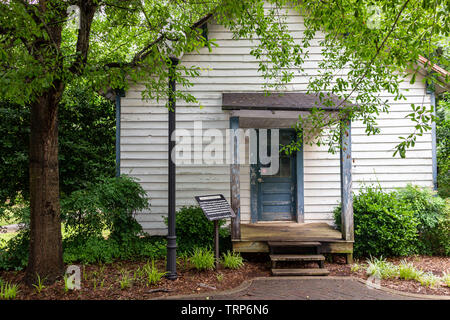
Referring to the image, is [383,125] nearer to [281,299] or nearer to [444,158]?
[444,158]

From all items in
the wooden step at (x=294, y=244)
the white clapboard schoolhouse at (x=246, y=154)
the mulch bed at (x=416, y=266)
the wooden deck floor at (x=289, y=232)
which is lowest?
the mulch bed at (x=416, y=266)

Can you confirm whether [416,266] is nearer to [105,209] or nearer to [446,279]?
[446,279]

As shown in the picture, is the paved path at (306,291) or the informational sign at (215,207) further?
the informational sign at (215,207)

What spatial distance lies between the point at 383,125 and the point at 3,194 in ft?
28.0

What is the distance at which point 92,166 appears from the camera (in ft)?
23.5

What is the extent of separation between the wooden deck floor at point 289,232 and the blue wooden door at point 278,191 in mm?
316

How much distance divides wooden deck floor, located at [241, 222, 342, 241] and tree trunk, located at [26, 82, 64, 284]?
129 inches

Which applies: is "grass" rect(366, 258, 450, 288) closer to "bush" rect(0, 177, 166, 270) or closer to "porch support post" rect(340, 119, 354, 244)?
"porch support post" rect(340, 119, 354, 244)

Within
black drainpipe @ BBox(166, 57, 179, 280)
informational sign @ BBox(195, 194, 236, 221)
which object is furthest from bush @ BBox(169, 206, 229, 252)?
black drainpipe @ BBox(166, 57, 179, 280)

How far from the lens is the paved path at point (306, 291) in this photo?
4262 millimetres

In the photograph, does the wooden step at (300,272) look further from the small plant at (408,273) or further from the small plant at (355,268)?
the small plant at (408,273)

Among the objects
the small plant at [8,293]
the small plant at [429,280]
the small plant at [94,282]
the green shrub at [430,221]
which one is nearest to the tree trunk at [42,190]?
Result: the small plant at [8,293]

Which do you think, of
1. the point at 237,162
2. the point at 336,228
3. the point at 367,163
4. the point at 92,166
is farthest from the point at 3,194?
the point at 367,163

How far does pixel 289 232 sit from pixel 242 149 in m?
2.25
